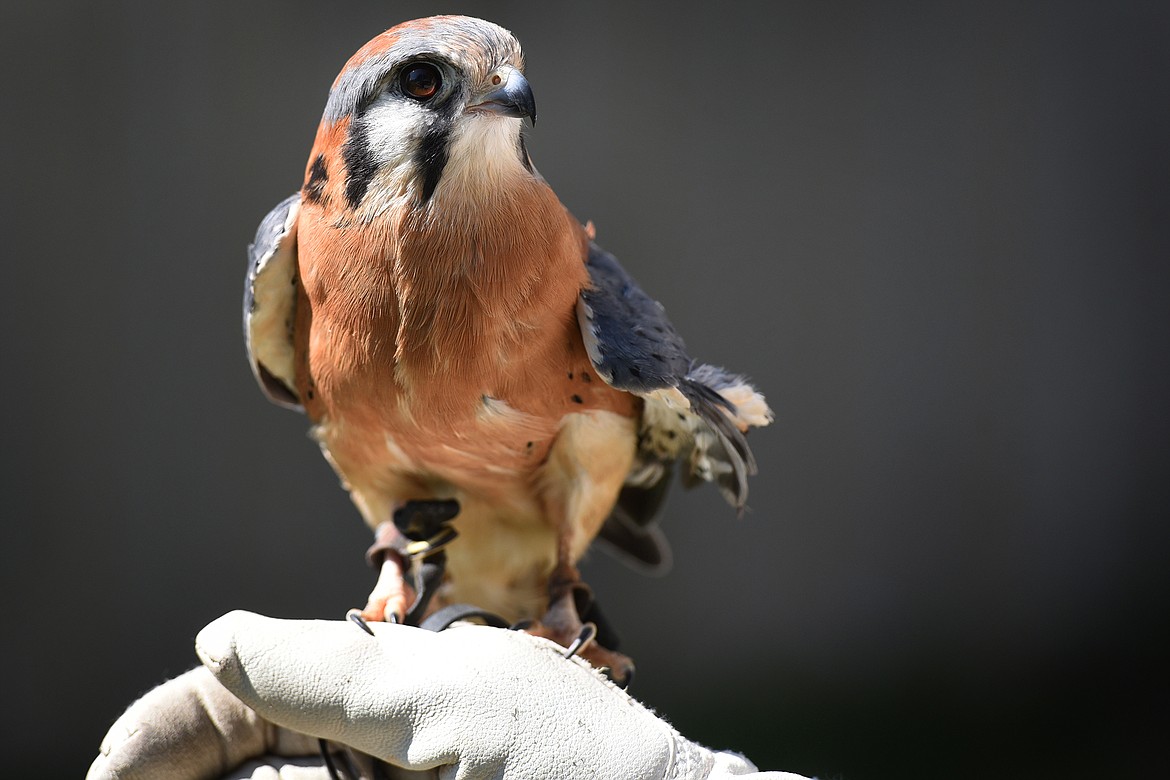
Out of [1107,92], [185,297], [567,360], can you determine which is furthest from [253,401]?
[1107,92]

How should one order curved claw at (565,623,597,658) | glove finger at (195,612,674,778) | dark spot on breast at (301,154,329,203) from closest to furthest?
glove finger at (195,612,674,778)
dark spot on breast at (301,154,329,203)
curved claw at (565,623,597,658)

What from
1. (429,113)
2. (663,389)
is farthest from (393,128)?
(663,389)

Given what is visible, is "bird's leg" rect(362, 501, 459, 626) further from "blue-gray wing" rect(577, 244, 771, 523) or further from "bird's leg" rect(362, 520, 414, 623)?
"blue-gray wing" rect(577, 244, 771, 523)

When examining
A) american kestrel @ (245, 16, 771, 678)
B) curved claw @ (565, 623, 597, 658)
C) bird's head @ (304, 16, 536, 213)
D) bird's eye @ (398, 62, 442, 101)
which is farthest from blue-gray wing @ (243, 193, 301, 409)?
curved claw @ (565, 623, 597, 658)

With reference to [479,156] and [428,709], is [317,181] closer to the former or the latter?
[479,156]

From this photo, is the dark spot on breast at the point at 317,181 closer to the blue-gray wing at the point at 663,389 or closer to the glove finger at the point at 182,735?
the blue-gray wing at the point at 663,389

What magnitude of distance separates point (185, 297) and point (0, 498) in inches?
31.6

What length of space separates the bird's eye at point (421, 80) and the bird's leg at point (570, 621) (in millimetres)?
708

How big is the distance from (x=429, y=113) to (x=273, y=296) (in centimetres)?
43

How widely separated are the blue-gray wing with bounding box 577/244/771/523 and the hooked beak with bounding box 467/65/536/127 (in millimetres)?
292

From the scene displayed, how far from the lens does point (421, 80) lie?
131 centimetres

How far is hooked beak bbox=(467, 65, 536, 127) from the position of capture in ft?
4.23

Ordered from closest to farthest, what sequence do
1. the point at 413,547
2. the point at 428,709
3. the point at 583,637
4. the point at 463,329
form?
the point at 428,709
the point at 463,329
the point at 583,637
the point at 413,547

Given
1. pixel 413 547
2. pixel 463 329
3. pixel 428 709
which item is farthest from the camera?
pixel 413 547
